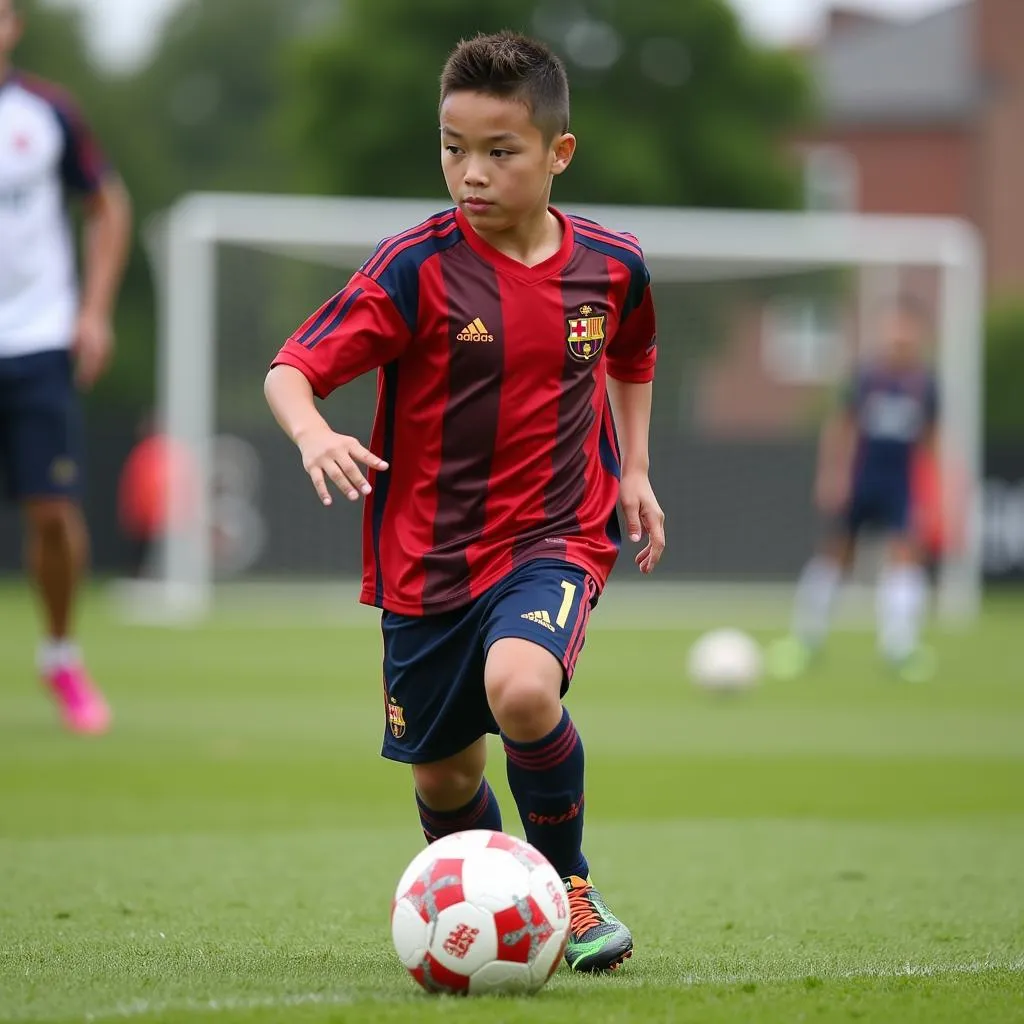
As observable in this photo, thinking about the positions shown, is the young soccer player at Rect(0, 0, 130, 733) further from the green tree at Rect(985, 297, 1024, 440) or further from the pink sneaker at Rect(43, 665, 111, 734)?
the green tree at Rect(985, 297, 1024, 440)

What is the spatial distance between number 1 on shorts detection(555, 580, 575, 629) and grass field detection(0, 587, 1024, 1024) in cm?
71

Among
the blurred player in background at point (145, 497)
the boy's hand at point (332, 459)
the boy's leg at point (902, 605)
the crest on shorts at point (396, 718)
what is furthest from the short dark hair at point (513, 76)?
the blurred player in background at point (145, 497)

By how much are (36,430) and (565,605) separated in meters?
4.23

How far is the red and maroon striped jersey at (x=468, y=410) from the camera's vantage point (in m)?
4.08

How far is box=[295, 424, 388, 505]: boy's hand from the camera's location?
3637 millimetres

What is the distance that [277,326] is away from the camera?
19.0 metres

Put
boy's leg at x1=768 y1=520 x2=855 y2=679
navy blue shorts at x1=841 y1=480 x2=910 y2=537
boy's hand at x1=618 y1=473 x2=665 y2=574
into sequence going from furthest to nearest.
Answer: navy blue shorts at x1=841 y1=480 x2=910 y2=537
boy's leg at x1=768 y1=520 x2=855 y2=679
boy's hand at x1=618 y1=473 x2=665 y2=574

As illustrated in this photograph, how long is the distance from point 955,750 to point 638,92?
1145 inches

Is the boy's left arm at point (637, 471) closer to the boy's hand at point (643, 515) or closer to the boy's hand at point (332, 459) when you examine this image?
the boy's hand at point (643, 515)

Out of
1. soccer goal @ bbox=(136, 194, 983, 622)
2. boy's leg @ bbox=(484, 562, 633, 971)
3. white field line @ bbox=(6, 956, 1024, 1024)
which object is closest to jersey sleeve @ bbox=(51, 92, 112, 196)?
boy's leg @ bbox=(484, 562, 633, 971)

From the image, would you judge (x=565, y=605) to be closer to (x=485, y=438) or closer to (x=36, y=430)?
(x=485, y=438)

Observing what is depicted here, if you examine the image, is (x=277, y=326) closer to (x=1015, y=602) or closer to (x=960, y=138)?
(x=1015, y=602)

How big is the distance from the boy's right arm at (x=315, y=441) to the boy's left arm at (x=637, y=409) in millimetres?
768

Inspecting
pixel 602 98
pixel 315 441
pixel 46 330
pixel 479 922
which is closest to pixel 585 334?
pixel 315 441
